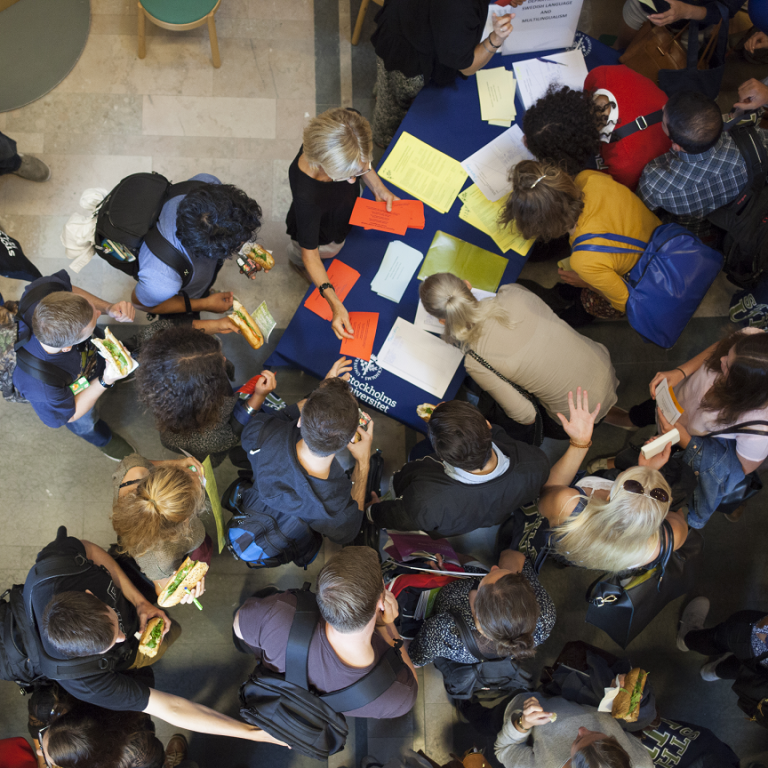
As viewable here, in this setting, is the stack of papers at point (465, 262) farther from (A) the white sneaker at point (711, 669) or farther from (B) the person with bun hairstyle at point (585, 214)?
(A) the white sneaker at point (711, 669)

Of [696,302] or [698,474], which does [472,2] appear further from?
[698,474]

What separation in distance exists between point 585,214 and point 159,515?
2614mm

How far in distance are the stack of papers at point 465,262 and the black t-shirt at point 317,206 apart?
53 cm

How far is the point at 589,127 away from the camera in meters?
3.10

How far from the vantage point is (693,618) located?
3613 millimetres

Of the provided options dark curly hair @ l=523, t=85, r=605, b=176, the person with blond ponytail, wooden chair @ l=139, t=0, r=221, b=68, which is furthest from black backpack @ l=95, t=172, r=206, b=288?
dark curly hair @ l=523, t=85, r=605, b=176

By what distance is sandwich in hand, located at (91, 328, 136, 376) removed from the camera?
8.58 ft

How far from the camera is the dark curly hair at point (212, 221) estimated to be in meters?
2.53

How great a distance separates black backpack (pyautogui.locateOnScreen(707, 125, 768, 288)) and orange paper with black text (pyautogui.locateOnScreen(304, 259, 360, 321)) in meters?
2.08

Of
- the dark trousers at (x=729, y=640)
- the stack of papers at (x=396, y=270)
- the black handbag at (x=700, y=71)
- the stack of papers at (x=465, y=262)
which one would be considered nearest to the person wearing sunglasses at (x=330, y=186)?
the stack of papers at (x=396, y=270)

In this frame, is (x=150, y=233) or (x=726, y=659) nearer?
(x=150, y=233)

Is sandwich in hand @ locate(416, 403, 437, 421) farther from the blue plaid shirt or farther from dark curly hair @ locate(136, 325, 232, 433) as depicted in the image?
the blue plaid shirt

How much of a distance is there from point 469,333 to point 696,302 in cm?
139

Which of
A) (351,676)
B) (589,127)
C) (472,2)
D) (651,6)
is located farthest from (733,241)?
(351,676)
